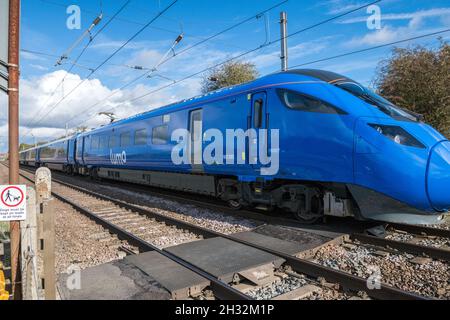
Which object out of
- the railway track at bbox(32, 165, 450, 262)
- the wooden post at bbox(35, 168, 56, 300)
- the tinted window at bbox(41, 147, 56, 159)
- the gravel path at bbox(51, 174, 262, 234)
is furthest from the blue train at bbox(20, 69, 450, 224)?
the tinted window at bbox(41, 147, 56, 159)

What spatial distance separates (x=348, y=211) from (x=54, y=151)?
3116cm

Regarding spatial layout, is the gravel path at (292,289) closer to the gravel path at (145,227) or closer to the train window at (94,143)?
the gravel path at (145,227)

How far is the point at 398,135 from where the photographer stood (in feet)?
17.7

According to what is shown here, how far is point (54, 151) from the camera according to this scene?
3158cm

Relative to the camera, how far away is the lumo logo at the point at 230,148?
7094 millimetres

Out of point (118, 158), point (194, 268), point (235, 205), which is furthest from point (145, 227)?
point (118, 158)

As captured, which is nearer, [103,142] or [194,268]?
[194,268]

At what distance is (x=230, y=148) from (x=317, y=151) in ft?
8.04

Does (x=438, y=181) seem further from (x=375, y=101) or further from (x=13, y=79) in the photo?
(x=13, y=79)

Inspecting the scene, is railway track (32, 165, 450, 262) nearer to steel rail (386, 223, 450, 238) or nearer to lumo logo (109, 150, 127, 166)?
steel rail (386, 223, 450, 238)

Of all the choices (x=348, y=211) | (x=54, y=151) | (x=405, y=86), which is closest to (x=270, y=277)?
(x=348, y=211)

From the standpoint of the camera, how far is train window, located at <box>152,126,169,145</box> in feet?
36.4

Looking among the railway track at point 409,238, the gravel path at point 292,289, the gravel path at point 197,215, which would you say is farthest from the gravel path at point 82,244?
the railway track at point 409,238

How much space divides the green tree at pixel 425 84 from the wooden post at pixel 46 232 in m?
13.1
